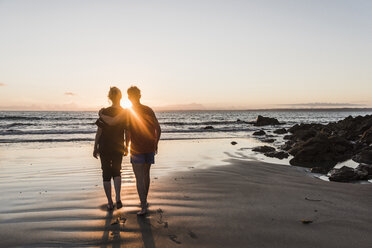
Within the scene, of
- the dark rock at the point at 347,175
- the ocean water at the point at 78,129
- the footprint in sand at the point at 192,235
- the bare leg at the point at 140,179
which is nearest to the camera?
the footprint in sand at the point at 192,235

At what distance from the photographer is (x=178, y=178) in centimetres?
711

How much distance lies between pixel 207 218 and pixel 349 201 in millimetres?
2906

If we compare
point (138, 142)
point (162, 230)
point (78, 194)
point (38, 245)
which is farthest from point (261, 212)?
point (78, 194)

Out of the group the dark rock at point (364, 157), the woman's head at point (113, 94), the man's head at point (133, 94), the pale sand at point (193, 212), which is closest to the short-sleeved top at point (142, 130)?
the man's head at point (133, 94)

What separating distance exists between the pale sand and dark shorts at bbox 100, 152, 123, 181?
649 millimetres

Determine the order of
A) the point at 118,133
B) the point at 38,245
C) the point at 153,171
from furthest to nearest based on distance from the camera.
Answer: the point at 153,171, the point at 118,133, the point at 38,245

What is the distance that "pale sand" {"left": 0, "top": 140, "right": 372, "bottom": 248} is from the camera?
11.3 feet

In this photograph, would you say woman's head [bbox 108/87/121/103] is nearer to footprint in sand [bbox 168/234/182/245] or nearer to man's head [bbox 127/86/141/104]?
man's head [bbox 127/86/141/104]

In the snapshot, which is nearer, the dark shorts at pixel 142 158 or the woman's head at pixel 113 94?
the dark shorts at pixel 142 158

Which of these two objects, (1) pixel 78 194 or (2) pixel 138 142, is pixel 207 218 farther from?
(1) pixel 78 194

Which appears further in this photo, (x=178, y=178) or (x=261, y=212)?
(x=178, y=178)

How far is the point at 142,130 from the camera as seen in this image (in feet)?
14.2

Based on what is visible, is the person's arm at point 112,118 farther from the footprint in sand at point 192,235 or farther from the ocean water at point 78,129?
the ocean water at point 78,129

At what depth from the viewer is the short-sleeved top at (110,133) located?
448 centimetres
